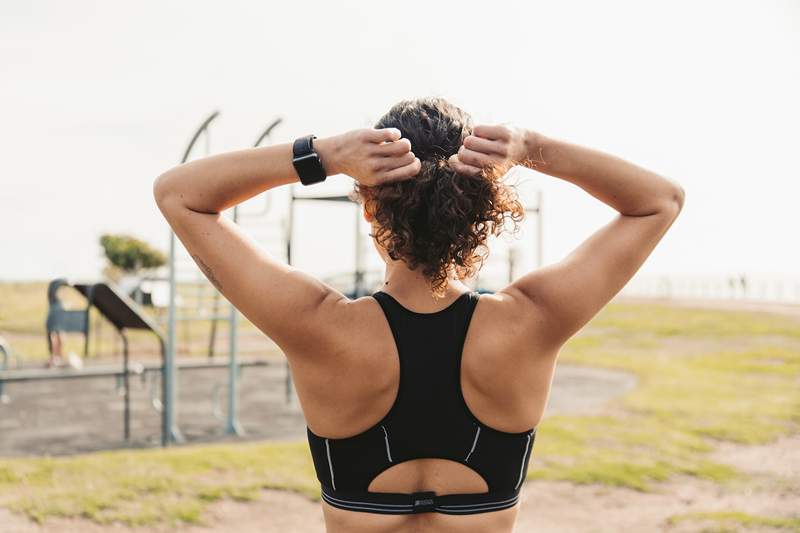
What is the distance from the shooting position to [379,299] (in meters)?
1.43

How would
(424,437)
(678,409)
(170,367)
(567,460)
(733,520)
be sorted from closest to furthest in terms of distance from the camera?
1. (424,437)
2. (733,520)
3. (567,460)
4. (170,367)
5. (678,409)

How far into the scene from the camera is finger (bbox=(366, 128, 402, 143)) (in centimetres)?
132

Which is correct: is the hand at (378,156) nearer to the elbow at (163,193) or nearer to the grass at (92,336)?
the elbow at (163,193)

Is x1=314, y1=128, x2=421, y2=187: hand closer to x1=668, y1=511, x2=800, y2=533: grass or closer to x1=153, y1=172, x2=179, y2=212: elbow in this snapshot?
x1=153, y1=172, x2=179, y2=212: elbow

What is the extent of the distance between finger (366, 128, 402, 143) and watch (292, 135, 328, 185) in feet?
0.43

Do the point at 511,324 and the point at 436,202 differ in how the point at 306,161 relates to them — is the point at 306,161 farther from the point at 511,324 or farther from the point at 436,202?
the point at 511,324

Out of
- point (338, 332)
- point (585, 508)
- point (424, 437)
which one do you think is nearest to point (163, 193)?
point (338, 332)

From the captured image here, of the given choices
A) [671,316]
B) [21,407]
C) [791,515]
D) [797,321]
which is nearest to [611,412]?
[791,515]

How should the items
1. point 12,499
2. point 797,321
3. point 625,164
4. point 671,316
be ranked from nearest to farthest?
point 625,164
point 12,499
point 797,321
point 671,316

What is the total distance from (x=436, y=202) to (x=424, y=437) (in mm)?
449

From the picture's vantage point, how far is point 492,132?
Answer: 1.37m

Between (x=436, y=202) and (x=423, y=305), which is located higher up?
(x=436, y=202)

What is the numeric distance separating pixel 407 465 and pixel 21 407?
920cm

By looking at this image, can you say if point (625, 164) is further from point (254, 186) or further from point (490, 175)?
point (254, 186)
